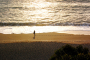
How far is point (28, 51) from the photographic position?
25.6 feet

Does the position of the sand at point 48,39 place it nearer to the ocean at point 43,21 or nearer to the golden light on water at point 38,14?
the ocean at point 43,21

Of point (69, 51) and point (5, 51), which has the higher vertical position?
point (69, 51)

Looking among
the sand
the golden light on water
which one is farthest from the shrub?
the golden light on water

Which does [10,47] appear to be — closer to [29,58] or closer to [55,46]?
[29,58]

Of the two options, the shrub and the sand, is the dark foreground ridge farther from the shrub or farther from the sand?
the shrub

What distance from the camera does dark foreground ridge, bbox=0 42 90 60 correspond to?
23.3 ft

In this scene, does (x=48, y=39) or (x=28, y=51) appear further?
(x=48, y=39)

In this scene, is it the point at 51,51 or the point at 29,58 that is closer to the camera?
the point at 29,58

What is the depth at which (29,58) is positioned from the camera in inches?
276

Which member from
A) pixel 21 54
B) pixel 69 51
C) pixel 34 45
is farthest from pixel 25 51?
pixel 69 51

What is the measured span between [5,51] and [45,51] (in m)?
2.32

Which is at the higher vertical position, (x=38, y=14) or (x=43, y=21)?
(x=38, y=14)

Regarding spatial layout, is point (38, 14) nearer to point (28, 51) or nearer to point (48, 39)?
point (48, 39)

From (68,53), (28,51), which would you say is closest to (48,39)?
(28,51)
